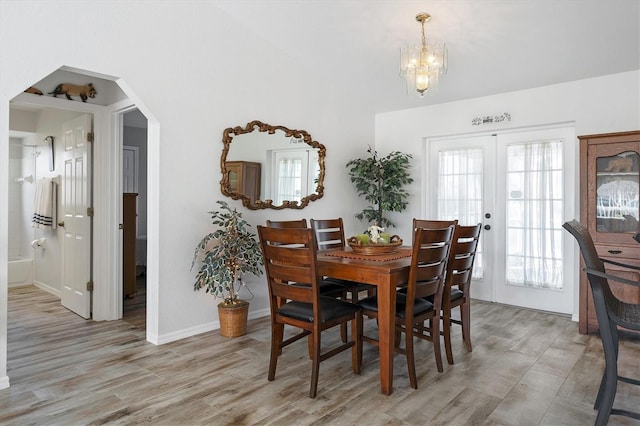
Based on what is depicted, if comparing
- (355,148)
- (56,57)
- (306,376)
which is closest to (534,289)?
(355,148)

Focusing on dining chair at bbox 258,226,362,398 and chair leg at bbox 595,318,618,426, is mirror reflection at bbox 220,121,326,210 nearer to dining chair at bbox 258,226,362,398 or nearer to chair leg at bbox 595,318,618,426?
dining chair at bbox 258,226,362,398

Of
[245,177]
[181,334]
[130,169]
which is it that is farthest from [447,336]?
[130,169]

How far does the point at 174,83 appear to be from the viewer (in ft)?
11.4

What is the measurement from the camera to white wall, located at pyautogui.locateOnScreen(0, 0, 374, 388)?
2.68 metres

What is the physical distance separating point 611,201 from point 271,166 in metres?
3.14

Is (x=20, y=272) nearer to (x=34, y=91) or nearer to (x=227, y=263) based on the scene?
(x=34, y=91)

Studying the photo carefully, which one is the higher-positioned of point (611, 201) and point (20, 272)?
point (611, 201)

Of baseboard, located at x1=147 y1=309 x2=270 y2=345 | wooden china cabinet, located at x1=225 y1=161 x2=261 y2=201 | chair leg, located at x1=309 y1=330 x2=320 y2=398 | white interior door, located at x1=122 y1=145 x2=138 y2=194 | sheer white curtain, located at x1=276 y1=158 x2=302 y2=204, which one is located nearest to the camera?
chair leg, located at x1=309 y1=330 x2=320 y2=398

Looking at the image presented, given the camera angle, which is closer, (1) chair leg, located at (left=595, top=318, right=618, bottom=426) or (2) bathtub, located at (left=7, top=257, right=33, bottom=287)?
(1) chair leg, located at (left=595, top=318, right=618, bottom=426)

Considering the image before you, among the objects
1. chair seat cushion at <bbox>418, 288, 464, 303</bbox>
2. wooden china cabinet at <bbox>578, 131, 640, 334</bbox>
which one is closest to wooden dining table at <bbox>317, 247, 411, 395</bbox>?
chair seat cushion at <bbox>418, 288, 464, 303</bbox>

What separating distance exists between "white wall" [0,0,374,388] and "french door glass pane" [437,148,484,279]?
6.49ft

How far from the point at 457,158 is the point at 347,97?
5.07 ft

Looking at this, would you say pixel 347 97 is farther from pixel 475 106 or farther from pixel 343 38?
pixel 475 106

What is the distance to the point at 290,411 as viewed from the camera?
2.25 meters
